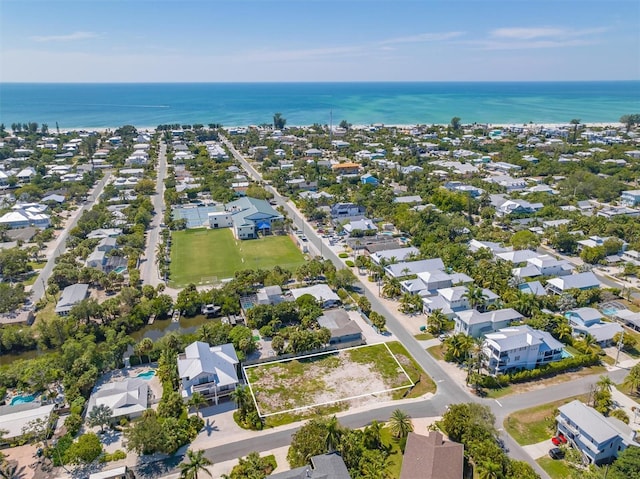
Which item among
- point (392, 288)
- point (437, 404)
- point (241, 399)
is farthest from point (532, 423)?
point (241, 399)

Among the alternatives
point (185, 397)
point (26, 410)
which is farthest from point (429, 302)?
point (26, 410)

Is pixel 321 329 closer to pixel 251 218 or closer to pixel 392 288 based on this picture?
pixel 392 288

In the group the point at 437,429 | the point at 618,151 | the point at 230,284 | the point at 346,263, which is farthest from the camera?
the point at 618,151

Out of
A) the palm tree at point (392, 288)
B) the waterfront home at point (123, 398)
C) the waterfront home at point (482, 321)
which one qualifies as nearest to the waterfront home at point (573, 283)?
the waterfront home at point (482, 321)

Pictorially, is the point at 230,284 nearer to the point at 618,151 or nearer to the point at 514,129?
the point at 618,151

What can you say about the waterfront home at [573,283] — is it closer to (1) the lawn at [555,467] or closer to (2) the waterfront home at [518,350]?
(2) the waterfront home at [518,350]

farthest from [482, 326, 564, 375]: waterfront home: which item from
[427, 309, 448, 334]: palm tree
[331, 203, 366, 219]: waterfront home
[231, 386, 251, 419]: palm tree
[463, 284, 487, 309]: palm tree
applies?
[331, 203, 366, 219]: waterfront home
